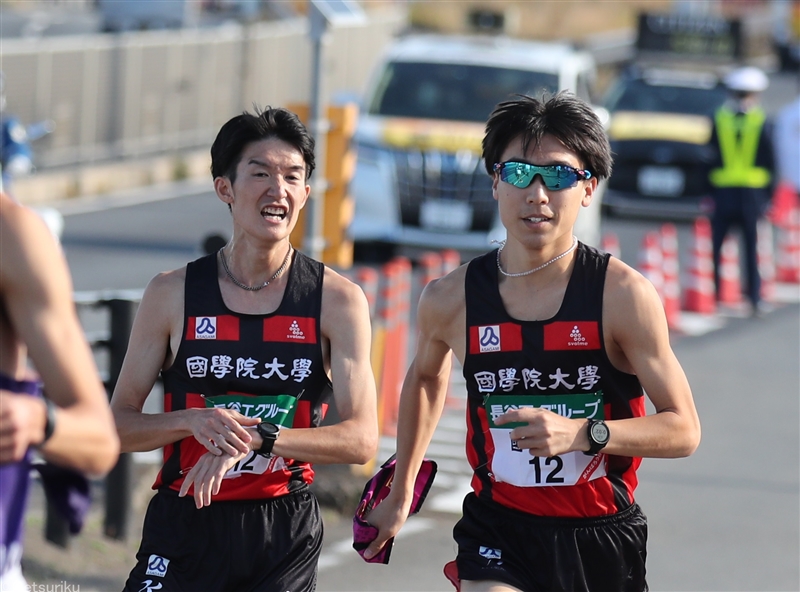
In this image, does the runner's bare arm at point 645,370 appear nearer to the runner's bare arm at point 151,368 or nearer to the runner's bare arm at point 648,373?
the runner's bare arm at point 648,373

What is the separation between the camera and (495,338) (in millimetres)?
4309

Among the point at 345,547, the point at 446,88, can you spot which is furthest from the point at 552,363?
the point at 446,88

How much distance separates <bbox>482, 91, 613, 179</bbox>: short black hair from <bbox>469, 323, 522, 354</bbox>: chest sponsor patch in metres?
0.48

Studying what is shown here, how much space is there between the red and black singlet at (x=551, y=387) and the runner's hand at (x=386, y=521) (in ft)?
1.02

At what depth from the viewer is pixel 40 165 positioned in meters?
23.6

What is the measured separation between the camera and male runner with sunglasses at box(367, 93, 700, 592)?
14.0 ft

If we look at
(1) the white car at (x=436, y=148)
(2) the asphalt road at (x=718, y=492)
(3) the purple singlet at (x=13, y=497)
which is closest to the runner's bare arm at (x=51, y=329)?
(3) the purple singlet at (x=13, y=497)

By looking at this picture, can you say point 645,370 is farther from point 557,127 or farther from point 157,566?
point 157,566

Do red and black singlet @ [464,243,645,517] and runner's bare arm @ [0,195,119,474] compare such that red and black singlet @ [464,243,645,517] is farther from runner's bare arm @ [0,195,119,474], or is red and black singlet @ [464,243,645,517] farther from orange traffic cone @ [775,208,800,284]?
orange traffic cone @ [775,208,800,284]

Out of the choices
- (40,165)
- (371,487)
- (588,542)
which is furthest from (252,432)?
(40,165)

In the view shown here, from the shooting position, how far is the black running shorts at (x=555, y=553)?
430 centimetres

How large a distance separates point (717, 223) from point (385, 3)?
50.2m

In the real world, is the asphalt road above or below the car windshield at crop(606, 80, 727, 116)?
below

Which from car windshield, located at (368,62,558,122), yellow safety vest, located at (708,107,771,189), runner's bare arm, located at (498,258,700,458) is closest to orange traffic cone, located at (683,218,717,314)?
yellow safety vest, located at (708,107,771,189)
